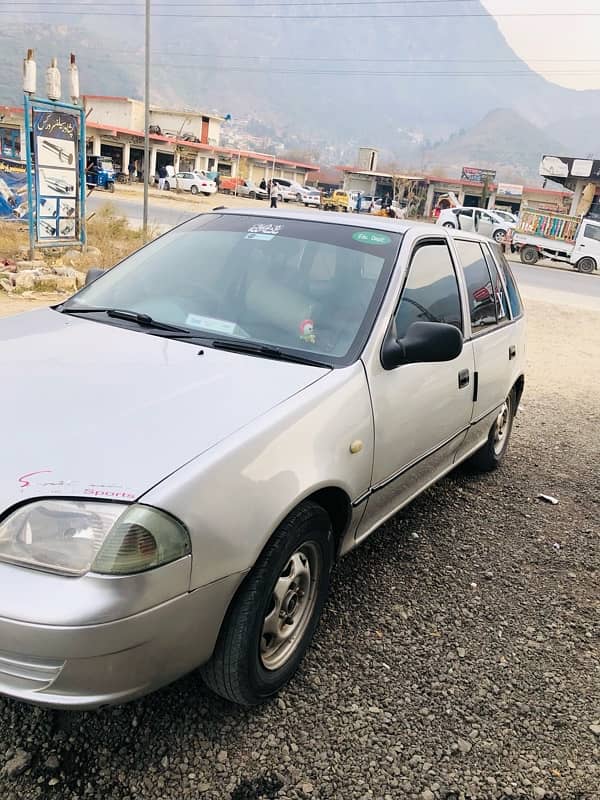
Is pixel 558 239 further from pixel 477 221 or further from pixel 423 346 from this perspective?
pixel 423 346

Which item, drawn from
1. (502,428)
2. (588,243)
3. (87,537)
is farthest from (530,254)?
(87,537)

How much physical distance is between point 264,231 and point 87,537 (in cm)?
212

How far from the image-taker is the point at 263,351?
2.83m

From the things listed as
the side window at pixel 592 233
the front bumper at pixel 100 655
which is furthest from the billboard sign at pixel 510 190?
the front bumper at pixel 100 655

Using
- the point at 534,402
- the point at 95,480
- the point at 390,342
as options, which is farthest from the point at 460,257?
the point at 534,402

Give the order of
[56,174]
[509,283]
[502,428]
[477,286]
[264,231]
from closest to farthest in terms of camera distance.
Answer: [264,231] < [477,286] < [509,283] < [502,428] < [56,174]

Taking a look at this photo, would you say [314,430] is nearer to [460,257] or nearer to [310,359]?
[310,359]

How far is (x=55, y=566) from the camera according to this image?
1850 mm

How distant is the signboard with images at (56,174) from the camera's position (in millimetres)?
11742

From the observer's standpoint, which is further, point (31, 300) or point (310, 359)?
point (31, 300)

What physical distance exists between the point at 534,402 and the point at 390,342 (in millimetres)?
5013

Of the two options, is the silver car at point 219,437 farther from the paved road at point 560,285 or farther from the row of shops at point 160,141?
the row of shops at point 160,141

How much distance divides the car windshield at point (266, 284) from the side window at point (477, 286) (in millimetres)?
848

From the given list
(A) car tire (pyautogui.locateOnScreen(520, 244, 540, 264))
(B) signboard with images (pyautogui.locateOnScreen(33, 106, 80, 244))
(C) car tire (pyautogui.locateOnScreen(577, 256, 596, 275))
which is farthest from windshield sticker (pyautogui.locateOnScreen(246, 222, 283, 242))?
(A) car tire (pyautogui.locateOnScreen(520, 244, 540, 264))
